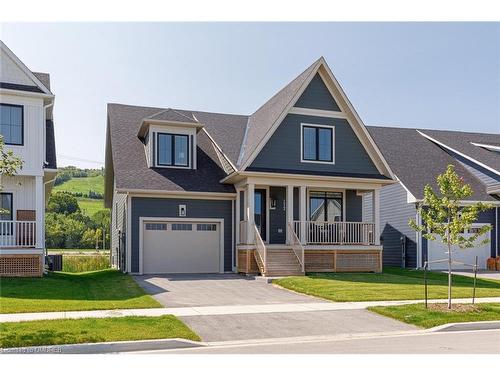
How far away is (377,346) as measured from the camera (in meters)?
9.97

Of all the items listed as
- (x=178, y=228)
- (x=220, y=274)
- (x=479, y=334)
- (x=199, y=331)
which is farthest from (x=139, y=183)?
(x=479, y=334)

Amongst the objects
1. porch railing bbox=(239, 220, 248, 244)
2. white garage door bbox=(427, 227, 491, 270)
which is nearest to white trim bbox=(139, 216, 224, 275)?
porch railing bbox=(239, 220, 248, 244)

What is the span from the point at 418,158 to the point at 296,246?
1226 centimetres

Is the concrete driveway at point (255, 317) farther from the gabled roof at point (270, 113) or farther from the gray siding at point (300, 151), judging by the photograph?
the gabled roof at point (270, 113)

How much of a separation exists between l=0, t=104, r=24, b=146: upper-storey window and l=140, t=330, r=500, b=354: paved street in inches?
551

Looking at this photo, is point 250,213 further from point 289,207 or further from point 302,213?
point 302,213

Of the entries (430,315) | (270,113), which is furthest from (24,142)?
(430,315)

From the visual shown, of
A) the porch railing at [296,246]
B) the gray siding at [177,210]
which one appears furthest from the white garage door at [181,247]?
the porch railing at [296,246]

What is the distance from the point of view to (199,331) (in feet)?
36.7

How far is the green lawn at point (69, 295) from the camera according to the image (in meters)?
13.6

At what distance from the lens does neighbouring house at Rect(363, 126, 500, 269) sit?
27625 millimetres

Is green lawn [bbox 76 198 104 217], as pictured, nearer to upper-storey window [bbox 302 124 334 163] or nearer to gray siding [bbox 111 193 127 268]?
gray siding [bbox 111 193 127 268]

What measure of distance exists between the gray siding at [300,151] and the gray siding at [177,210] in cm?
294

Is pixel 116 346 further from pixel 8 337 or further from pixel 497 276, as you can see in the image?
pixel 497 276
